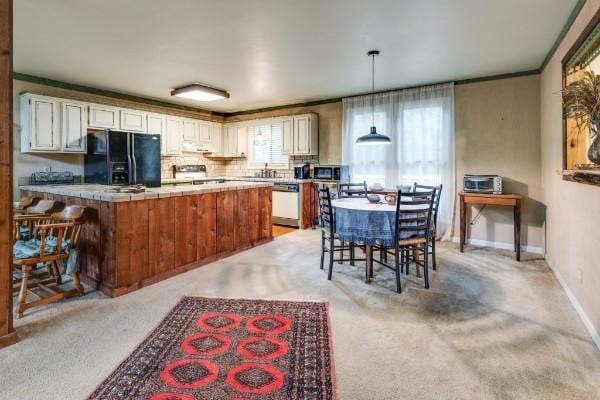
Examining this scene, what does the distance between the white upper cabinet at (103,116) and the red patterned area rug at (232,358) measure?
3.94 meters

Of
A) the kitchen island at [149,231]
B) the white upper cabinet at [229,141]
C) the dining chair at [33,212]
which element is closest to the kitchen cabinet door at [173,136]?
the white upper cabinet at [229,141]

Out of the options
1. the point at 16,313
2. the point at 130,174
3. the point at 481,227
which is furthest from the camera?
the point at 130,174

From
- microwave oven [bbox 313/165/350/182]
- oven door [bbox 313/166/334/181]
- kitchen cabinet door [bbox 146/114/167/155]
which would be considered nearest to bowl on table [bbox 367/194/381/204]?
microwave oven [bbox 313/165/350/182]

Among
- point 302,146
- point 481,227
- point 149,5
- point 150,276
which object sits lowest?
point 150,276

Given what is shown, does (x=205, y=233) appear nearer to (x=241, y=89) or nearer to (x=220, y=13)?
(x=220, y=13)

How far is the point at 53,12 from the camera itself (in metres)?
2.82

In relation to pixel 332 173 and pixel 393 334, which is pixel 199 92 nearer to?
pixel 332 173

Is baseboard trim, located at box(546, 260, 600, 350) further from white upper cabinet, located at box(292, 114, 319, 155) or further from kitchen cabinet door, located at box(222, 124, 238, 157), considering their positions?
kitchen cabinet door, located at box(222, 124, 238, 157)

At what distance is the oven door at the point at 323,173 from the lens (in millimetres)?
6184

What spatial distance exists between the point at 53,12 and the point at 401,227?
3.59 m

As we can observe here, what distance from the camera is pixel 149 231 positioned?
127 inches

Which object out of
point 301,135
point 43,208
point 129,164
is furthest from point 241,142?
point 43,208

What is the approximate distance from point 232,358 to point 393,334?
1091 mm

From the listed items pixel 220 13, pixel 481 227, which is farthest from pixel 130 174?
pixel 481 227
